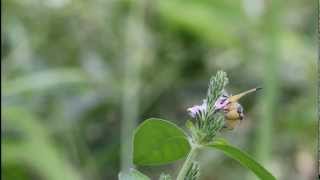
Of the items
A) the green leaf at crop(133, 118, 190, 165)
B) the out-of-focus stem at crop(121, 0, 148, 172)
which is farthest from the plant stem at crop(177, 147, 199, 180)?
the out-of-focus stem at crop(121, 0, 148, 172)

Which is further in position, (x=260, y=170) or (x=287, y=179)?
(x=287, y=179)

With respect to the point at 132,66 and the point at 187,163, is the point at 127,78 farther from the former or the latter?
the point at 187,163

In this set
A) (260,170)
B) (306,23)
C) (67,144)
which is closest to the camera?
(260,170)

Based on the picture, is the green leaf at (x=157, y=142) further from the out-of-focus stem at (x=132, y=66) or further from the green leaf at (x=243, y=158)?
the out-of-focus stem at (x=132, y=66)

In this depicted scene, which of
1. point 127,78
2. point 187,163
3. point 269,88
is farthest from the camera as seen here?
point 127,78

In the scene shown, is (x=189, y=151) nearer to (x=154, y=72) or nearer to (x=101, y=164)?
(x=101, y=164)

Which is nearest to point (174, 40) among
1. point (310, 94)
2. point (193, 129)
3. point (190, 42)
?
point (190, 42)

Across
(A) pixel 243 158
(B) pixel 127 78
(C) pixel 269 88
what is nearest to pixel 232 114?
(A) pixel 243 158
